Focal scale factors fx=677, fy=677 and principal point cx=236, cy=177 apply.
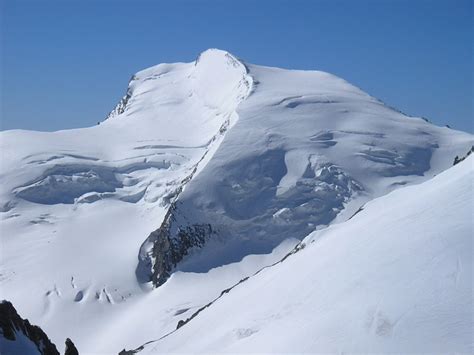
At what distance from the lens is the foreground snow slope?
79.0 feet

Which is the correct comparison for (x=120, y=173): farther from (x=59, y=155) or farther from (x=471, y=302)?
(x=471, y=302)

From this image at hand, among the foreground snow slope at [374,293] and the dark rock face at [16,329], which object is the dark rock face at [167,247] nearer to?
the foreground snow slope at [374,293]

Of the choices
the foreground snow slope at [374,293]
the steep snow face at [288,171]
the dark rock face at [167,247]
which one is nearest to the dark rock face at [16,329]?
the foreground snow slope at [374,293]

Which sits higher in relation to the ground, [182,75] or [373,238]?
[182,75]

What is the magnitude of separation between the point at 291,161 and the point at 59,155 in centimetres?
3016

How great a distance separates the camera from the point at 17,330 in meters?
22.5

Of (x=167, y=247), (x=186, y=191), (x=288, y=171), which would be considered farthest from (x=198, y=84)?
(x=167, y=247)

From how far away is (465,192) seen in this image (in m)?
31.1

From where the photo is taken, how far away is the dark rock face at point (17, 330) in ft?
69.9

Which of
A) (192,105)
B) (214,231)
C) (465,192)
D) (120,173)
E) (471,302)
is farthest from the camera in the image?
(192,105)

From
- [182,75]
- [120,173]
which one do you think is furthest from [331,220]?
[182,75]

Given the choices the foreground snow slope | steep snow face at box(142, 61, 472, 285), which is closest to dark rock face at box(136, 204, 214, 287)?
steep snow face at box(142, 61, 472, 285)

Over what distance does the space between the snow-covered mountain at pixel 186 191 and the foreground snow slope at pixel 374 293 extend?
527cm

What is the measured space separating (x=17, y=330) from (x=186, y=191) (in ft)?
155
